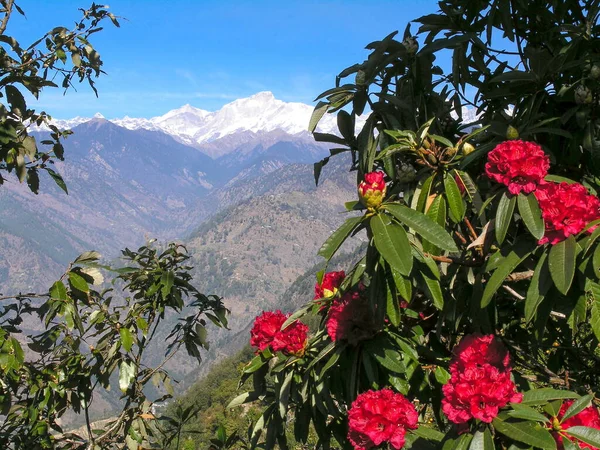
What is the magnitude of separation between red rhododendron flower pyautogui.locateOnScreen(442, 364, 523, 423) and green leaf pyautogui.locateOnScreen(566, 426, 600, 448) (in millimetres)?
153

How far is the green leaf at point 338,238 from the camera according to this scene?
1383mm

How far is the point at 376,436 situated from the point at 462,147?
113 centimetres

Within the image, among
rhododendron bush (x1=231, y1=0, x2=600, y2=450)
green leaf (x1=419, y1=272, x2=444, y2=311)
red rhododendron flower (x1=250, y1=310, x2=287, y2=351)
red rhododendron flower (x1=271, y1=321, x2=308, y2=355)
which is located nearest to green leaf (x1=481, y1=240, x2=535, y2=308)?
rhododendron bush (x1=231, y1=0, x2=600, y2=450)

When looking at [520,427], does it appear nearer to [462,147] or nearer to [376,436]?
[376,436]

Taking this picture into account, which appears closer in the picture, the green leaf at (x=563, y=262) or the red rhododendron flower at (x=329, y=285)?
the green leaf at (x=563, y=262)

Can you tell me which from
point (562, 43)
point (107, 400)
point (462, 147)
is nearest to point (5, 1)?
point (462, 147)

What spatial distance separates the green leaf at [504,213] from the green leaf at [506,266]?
0.25 ft

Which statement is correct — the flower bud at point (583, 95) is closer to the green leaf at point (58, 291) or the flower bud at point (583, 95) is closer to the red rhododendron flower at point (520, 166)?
the red rhododendron flower at point (520, 166)

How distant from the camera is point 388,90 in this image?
2186 mm

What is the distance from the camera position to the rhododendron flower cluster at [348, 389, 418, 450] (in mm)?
1431

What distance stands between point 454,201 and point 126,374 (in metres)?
2.54

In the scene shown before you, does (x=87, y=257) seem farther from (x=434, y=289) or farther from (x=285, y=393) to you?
(x=434, y=289)

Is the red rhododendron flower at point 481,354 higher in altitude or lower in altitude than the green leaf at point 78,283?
lower

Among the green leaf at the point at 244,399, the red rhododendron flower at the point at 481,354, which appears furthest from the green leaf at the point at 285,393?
the red rhododendron flower at the point at 481,354
